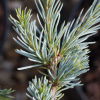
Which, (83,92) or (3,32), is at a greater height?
(3,32)

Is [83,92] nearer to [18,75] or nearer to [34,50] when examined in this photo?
[18,75]

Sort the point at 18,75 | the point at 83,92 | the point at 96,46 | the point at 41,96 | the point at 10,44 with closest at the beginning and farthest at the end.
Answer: the point at 41,96, the point at 83,92, the point at 96,46, the point at 18,75, the point at 10,44

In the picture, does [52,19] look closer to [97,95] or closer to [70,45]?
[70,45]

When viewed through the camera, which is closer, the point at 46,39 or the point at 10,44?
the point at 46,39

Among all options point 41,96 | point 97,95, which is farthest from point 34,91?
point 97,95

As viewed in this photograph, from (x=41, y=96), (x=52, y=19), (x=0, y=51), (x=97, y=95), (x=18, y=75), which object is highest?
(x=0, y=51)

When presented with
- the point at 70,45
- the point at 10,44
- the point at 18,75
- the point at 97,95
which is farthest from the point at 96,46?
the point at 70,45

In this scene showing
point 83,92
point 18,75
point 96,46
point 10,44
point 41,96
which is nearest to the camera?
point 41,96
